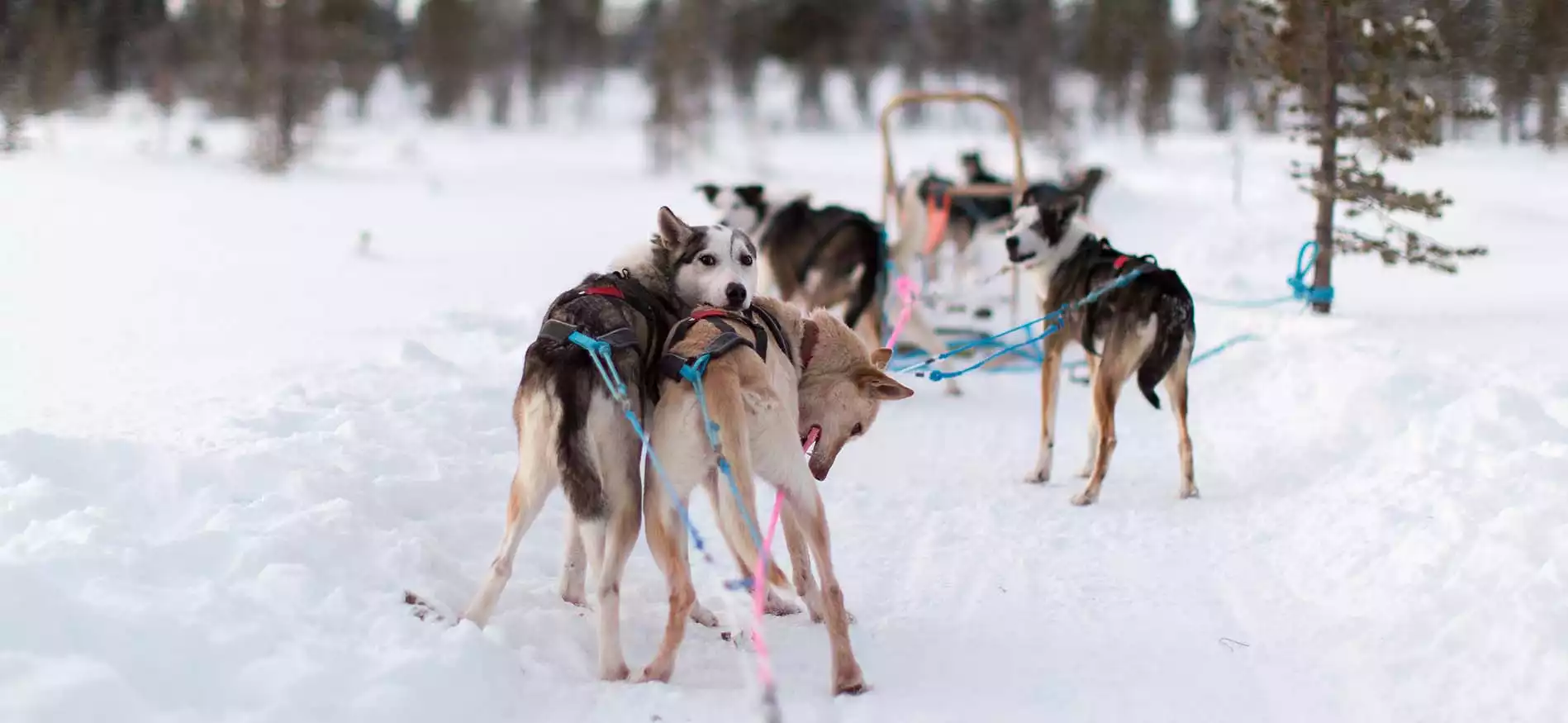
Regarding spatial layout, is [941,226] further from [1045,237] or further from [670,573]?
[670,573]

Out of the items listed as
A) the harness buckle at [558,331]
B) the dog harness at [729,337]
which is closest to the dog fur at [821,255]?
the dog harness at [729,337]

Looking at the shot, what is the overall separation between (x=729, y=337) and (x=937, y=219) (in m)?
9.10

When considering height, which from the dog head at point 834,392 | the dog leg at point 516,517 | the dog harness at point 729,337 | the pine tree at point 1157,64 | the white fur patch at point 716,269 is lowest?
the dog leg at point 516,517

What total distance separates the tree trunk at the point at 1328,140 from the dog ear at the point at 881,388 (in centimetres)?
659

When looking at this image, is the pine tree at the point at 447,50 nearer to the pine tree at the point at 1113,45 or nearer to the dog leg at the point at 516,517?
the pine tree at the point at 1113,45

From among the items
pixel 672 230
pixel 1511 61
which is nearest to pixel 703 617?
pixel 672 230

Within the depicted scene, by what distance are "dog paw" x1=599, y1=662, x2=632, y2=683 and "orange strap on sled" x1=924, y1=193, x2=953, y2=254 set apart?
26.2 ft

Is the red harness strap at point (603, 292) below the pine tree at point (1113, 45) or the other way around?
below

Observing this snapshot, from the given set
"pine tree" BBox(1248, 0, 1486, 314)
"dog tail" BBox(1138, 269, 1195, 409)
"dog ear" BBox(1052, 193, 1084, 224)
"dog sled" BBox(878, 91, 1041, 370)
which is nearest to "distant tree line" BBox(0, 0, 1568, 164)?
"pine tree" BBox(1248, 0, 1486, 314)

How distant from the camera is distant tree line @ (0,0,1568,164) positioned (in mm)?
25172

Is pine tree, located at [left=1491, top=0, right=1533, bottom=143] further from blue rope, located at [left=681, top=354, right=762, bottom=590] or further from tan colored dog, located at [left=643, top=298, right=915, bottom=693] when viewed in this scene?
blue rope, located at [left=681, top=354, right=762, bottom=590]

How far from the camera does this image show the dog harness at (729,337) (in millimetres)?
3648

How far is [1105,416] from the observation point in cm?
596

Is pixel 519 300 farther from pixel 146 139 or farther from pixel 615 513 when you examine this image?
pixel 146 139
